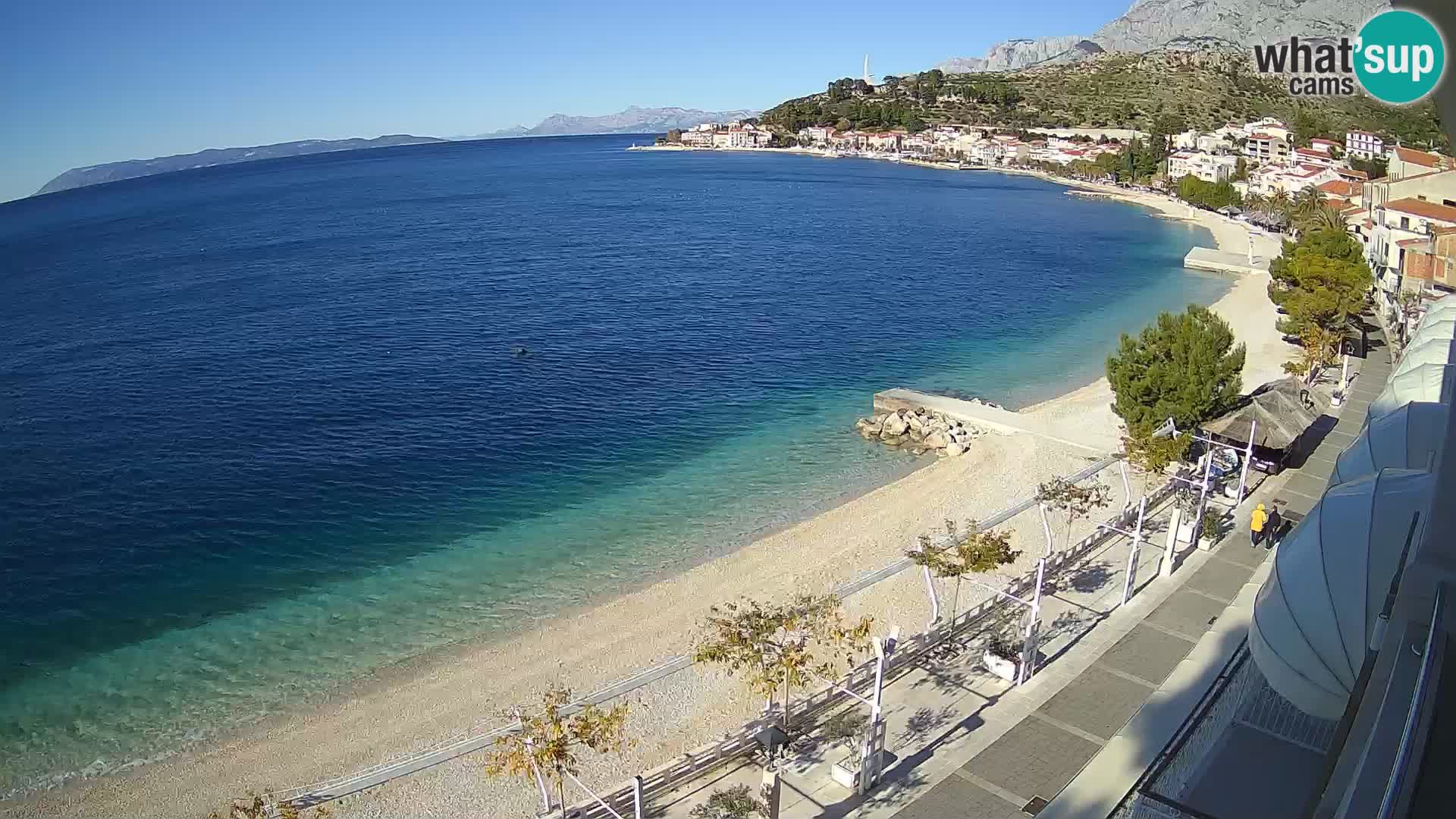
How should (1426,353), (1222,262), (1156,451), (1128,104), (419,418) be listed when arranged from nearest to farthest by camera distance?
(1426,353)
(1156,451)
(419,418)
(1222,262)
(1128,104)

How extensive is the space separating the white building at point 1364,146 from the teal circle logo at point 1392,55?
77669 mm

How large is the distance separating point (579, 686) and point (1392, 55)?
23.6 m

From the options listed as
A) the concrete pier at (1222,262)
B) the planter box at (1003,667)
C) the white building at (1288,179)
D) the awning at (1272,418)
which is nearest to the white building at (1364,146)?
the white building at (1288,179)

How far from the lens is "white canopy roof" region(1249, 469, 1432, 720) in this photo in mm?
7219

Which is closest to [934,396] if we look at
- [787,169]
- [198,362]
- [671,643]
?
[671,643]

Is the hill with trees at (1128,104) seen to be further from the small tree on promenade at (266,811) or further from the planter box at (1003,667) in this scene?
the small tree on promenade at (266,811)

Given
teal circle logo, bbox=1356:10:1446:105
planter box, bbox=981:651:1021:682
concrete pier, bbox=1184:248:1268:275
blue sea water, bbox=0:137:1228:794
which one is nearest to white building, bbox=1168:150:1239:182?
blue sea water, bbox=0:137:1228:794

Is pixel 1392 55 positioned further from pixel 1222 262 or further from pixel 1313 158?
pixel 1313 158

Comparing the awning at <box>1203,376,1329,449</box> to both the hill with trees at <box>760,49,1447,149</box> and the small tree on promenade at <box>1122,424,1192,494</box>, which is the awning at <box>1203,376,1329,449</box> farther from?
the hill with trees at <box>760,49,1447,149</box>

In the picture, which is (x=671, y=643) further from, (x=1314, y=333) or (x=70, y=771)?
(x=1314, y=333)

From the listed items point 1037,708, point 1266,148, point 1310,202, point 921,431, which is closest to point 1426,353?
point 1037,708

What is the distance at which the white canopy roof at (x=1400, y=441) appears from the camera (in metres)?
9.67

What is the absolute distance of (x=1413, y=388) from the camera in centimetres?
1273

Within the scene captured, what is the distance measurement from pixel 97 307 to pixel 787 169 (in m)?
106
